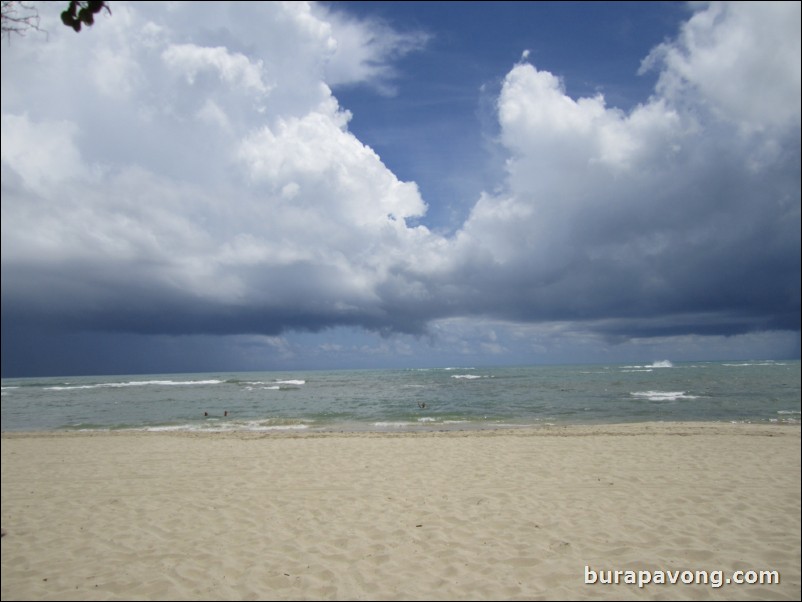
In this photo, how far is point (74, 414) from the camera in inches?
1192

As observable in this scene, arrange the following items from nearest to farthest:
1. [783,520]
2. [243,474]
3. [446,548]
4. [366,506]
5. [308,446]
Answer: [446,548] → [783,520] → [366,506] → [243,474] → [308,446]

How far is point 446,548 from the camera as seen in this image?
6.42 meters

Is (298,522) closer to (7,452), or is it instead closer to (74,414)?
(7,452)

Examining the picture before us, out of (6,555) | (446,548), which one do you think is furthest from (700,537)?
(6,555)

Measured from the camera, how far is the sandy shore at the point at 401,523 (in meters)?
5.57

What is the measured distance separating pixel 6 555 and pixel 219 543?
10.1 feet

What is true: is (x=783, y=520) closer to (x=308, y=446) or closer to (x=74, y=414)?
(x=308, y=446)

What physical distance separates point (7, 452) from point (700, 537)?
20.7 m

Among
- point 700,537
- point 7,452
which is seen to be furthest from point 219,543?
point 7,452

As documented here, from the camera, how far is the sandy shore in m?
5.57

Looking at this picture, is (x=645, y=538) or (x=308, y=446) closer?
(x=645, y=538)

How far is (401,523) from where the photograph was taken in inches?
292

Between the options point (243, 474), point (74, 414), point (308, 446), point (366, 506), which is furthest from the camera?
point (74, 414)

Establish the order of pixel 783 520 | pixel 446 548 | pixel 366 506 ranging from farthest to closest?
pixel 366 506 → pixel 783 520 → pixel 446 548
